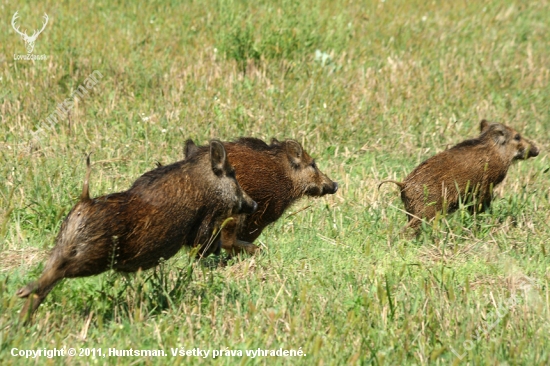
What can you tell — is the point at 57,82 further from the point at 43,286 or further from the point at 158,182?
the point at 43,286

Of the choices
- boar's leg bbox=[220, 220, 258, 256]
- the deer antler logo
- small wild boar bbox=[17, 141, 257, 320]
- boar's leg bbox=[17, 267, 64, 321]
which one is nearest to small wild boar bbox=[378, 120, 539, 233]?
boar's leg bbox=[220, 220, 258, 256]

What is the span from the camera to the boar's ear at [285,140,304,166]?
8.04m

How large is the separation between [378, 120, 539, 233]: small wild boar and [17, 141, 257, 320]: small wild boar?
→ 1.83 m

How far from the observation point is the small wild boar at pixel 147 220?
5.23 meters

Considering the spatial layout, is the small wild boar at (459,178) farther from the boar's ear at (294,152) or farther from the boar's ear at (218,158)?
the boar's ear at (218,158)

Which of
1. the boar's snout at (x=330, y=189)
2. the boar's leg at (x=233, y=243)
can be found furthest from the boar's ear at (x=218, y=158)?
the boar's snout at (x=330, y=189)

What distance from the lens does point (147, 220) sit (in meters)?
5.68

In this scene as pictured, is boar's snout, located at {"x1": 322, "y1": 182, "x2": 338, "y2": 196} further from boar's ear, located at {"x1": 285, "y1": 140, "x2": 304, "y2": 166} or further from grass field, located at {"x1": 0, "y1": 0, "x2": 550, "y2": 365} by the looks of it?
boar's ear, located at {"x1": 285, "y1": 140, "x2": 304, "y2": 166}

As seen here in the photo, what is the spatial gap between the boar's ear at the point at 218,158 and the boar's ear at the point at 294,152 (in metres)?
1.65

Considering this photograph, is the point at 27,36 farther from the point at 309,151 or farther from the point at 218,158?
the point at 218,158

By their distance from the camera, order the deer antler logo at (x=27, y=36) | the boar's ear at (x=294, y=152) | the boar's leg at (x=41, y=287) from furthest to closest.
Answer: the deer antler logo at (x=27, y=36) < the boar's ear at (x=294, y=152) < the boar's leg at (x=41, y=287)

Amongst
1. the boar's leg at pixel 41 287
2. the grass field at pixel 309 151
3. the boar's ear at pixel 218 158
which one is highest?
the boar's ear at pixel 218 158

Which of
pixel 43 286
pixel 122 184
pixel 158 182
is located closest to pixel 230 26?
pixel 122 184

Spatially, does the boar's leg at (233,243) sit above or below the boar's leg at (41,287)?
below
